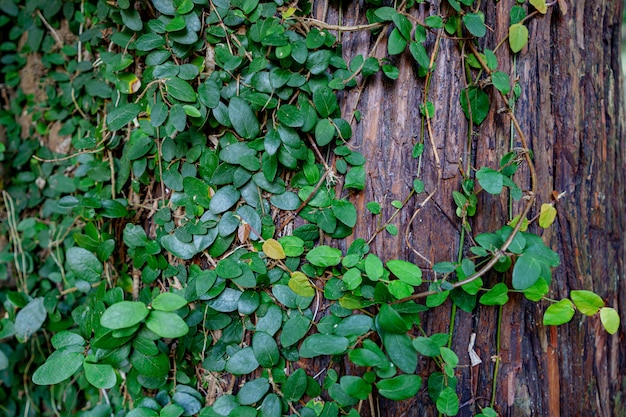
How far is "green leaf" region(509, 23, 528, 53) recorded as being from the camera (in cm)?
113

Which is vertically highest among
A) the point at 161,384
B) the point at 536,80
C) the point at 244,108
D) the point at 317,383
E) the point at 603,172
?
the point at 536,80

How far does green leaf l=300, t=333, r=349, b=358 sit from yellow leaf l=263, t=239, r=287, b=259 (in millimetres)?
222

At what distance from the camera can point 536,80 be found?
3.87ft

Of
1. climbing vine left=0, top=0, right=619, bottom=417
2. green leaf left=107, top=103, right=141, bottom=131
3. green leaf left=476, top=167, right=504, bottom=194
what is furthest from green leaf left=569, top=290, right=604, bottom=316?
green leaf left=107, top=103, right=141, bottom=131

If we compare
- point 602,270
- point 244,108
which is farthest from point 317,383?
point 602,270

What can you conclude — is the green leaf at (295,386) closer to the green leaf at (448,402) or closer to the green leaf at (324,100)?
the green leaf at (448,402)

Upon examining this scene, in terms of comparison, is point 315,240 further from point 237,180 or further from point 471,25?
point 471,25

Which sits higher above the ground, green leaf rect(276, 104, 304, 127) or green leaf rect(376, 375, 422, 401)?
green leaf rect(276, 104, 304, 127)

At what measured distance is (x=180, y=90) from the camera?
1158mm

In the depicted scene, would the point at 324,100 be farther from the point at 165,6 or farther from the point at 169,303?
the point at 169,303

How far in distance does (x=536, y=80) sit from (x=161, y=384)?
1378 mm

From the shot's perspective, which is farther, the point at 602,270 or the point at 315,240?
the point at 602,270

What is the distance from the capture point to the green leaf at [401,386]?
37.8 inches

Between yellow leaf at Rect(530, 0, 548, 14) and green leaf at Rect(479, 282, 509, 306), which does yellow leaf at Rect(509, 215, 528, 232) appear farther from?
yellow leaf at Rect(530, 0, 548, 14)
